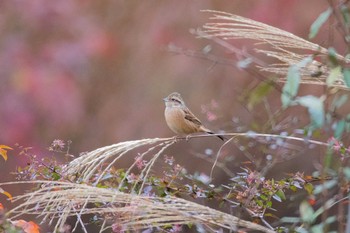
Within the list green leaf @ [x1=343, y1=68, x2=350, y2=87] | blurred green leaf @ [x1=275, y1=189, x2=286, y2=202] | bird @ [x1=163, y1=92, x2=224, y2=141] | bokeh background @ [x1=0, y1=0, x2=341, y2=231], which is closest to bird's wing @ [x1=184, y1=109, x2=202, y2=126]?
bird @ [x1=163, y1=92, x2=224, y2=141]

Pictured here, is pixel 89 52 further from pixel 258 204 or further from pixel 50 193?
pixel 50 193

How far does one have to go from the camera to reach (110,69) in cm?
561

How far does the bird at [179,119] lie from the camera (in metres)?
4.77

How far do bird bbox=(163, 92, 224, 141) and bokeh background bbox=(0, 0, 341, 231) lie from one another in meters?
0.35

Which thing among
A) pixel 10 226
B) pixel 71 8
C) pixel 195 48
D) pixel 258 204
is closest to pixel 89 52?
pixel 71 8

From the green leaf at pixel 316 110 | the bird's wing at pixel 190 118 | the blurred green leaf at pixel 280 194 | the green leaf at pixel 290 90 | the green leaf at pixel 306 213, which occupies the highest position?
the green leaf at pixel 290 90

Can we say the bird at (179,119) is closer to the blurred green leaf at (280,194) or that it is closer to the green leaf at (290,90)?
the blurred green leaf at (280,194)

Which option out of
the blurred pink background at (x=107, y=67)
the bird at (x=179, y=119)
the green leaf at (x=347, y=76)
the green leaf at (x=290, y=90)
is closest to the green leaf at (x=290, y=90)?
the green leaf at (x=290, y=90)

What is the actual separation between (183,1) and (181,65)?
379 millimetres

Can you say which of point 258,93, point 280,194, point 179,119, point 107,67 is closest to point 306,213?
point 258,93

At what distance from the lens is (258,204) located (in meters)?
3.10

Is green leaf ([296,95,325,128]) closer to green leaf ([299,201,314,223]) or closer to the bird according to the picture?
green leaf ([299,201,314,223])

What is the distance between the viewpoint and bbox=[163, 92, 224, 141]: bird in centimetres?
477

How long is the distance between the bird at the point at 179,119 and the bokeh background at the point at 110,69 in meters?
0.35
